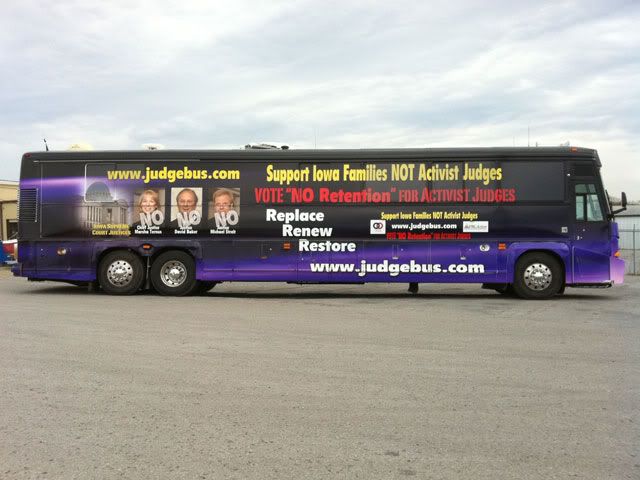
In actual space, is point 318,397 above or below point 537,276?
below

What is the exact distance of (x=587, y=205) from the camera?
45.5ft

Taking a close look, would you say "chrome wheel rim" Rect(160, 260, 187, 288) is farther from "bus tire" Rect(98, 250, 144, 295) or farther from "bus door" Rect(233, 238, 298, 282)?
"bus door" Rect(233, 238, 298, 282)

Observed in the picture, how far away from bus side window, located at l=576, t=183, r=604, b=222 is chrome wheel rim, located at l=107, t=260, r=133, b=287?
32.2ft

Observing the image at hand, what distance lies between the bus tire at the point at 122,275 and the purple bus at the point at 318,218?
23 millimetres

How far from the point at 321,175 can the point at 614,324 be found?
6766 millimetres

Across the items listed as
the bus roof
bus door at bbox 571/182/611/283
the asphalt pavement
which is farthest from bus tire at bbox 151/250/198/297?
bus door at bbox 571/182/611/283

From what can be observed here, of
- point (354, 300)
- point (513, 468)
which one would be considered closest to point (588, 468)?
point (513, 468)

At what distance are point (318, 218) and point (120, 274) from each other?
15.0ft

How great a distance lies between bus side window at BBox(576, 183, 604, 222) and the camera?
45.4 ft

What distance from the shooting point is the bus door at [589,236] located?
45.0 feet

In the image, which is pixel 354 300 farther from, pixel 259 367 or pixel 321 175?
pixel 259 367

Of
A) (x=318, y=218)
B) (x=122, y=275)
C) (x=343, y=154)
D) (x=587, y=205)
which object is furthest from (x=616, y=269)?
(x=122, y=275)

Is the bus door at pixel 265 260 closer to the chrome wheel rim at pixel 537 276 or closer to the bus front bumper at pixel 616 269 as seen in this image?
the chrome wheel rim at pixel 537 276

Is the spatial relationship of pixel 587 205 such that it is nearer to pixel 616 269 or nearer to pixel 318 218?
pixel 616 269
